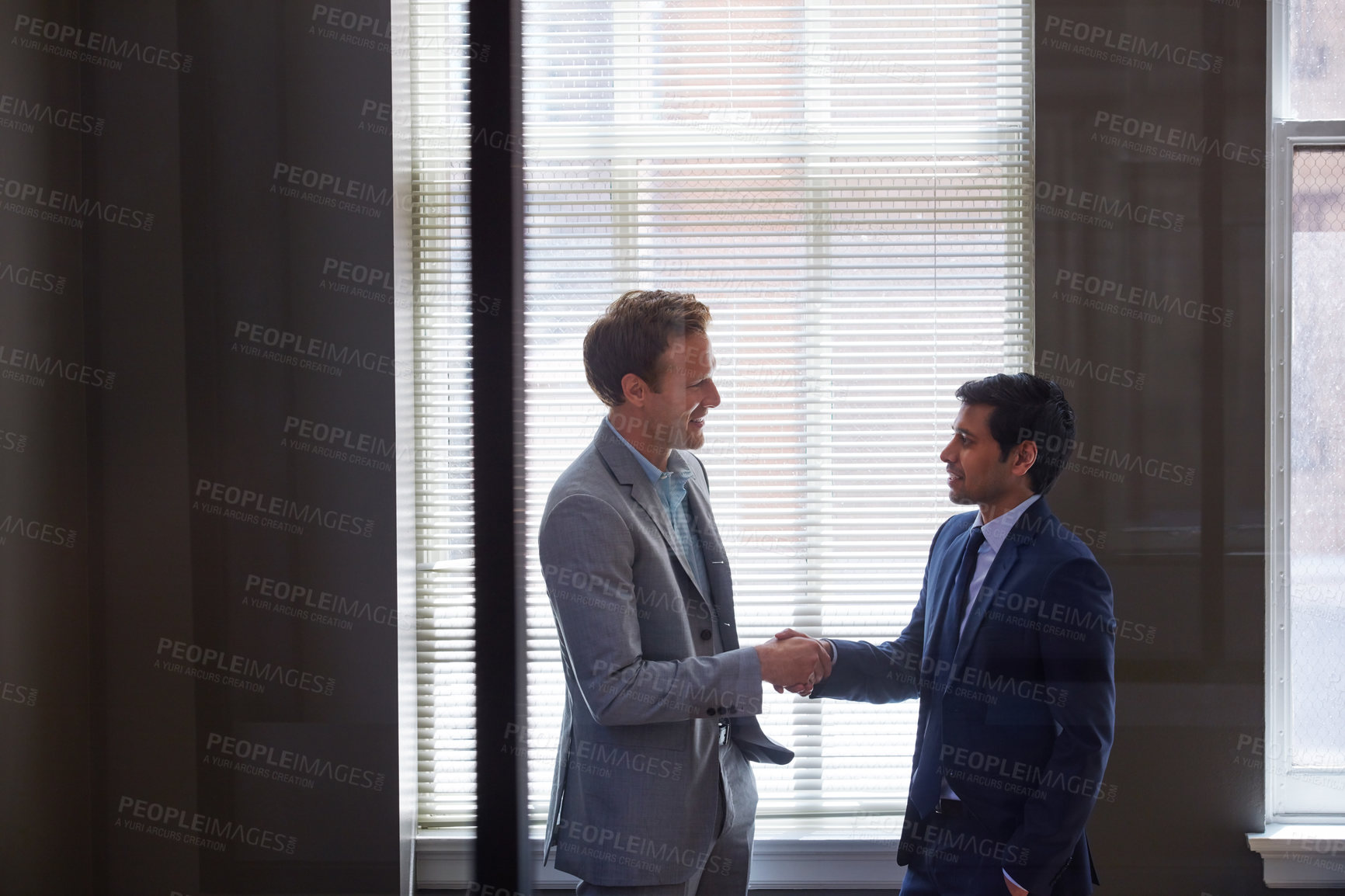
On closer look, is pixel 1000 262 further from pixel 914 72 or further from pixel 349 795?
pixel 349 795

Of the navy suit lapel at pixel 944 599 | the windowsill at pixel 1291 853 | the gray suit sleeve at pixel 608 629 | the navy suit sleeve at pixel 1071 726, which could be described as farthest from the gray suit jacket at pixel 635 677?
the windowsill at pixel 1291 853

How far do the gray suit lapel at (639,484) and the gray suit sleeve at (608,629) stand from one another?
0.04 m

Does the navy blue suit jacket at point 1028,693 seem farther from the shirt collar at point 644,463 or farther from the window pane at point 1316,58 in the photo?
the window pane at point 1316,58

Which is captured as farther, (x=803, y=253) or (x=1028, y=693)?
(x=803, y=253)

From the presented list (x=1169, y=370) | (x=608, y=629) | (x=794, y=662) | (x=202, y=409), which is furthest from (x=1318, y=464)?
(x=202, y=409)

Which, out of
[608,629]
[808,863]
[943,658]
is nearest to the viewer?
[608,629]

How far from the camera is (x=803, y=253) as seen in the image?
1032mm

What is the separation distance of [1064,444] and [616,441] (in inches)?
22.2

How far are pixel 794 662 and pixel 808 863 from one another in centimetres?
33

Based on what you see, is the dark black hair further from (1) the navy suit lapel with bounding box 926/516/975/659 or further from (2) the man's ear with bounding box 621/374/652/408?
(2) the man's ear with bounding box 621/374/652/408

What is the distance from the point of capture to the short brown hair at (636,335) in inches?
36.4

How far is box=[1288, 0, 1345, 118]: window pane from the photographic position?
988 mm

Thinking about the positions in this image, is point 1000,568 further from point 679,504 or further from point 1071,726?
point 679,504

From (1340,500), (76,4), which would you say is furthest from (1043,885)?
(76,4)
